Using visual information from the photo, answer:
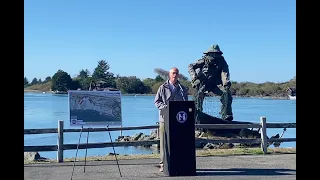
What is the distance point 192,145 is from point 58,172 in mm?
2687

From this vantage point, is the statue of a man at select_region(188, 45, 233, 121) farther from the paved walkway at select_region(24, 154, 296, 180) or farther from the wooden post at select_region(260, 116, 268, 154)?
the paved walkway at select_region(24, 154, 296, 180)

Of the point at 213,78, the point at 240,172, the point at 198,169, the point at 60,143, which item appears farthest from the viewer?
the point at 213,78

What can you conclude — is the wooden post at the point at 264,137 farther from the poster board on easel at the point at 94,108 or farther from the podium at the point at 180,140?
the poster board on easel at the point at 94,108

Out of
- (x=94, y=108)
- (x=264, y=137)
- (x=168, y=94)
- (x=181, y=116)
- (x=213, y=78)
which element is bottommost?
(x=264, y=137)

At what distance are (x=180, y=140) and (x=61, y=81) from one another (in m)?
4.83

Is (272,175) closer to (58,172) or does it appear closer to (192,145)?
(192,145)

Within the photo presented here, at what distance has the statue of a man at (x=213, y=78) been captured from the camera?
60.2 ft

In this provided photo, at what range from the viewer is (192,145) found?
9.16m

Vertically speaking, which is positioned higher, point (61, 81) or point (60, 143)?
point (61, 81)

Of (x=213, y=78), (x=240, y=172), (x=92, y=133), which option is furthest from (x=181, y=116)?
(x=213, y=78)

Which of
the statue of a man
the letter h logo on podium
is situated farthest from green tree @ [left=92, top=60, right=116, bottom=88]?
the statue of a man

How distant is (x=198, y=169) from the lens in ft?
33.5

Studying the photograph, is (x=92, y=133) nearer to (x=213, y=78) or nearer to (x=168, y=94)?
(x=213, y=78)
